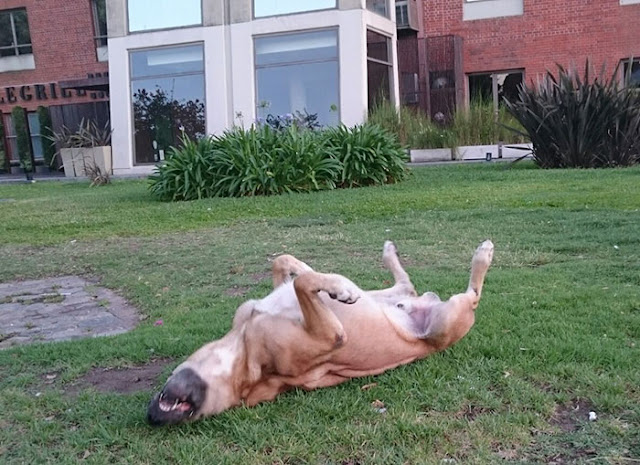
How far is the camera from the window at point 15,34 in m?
27.4

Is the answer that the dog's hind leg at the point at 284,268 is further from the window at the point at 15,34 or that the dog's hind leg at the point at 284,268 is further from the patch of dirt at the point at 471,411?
the window at the point at 15,34

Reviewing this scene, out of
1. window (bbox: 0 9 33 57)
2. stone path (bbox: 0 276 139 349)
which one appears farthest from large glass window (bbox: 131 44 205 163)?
stone path (bbox: 0 276 139 349)

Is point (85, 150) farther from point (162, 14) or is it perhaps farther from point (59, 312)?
point (59, 312)

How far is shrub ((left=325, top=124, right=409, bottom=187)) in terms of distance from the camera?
12.1 meters

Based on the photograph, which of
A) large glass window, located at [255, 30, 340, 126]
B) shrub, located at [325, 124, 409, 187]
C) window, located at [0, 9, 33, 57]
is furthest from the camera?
window, located at [0, 9, 33, 57]

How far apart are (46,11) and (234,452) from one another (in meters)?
27.6

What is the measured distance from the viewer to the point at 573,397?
2.98 meters

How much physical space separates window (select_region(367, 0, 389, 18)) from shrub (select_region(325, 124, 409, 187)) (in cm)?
768

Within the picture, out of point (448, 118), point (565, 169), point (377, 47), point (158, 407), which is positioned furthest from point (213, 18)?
point (158, 407)

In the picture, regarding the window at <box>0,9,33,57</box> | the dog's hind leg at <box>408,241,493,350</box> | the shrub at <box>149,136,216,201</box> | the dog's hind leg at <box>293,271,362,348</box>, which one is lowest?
the dog's hind leg at <box>408,241,493,350</box>

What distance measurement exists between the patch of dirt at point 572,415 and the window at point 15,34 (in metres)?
28.3

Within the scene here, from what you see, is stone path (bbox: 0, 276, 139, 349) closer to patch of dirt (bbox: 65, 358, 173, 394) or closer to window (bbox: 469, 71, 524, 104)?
patch of dirt (bbox: 65, 358, 173, 394)

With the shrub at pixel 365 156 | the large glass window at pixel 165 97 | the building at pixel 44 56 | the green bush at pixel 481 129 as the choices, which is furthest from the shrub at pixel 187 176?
Answer: the building at pixel 44 56

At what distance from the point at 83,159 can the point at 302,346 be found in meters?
19.0
